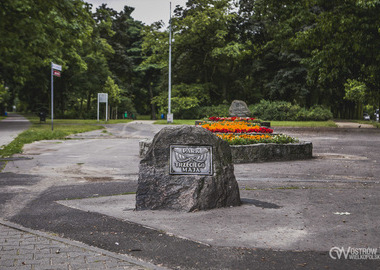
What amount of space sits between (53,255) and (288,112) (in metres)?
38.8

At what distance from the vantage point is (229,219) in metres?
5.10

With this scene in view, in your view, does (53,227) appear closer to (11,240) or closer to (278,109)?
(11,240)

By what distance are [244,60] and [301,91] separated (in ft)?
30.4

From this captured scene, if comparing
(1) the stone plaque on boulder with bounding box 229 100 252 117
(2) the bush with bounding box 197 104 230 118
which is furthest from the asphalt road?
(2) the bush with bounding box 197 104 230 118

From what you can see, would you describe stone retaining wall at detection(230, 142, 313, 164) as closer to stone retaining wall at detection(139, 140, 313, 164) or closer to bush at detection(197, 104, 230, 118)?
stone retaining wall at detection(139, 140, 313, 164)

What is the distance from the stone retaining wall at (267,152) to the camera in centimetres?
1059

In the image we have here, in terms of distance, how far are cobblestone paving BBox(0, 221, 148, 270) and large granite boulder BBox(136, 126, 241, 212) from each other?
62.1 inches

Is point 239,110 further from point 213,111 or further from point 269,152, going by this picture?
point 269,152

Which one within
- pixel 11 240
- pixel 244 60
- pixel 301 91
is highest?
pixel 244 60

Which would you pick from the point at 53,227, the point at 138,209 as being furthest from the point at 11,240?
the point at 138,209

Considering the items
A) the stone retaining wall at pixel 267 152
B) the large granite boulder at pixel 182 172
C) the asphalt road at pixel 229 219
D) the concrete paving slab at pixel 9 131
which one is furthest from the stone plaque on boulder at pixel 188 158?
the concrete paving slab at pixel 9 131

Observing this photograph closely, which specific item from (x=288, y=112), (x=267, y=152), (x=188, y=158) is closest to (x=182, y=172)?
(x=188, y=158)

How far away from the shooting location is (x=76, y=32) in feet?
57.7

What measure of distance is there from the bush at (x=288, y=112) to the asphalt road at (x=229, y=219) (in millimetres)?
31393
